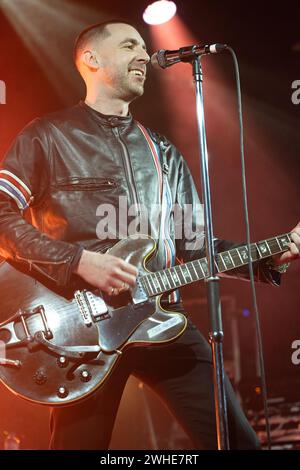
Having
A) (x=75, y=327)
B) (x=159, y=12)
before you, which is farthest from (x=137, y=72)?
(x=159, y=12)

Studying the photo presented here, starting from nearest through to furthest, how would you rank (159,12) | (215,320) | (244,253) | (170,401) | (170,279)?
(215,320) → (170,401) → (170,279) → (244,253) → (159,12)

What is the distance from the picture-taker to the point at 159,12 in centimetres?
454

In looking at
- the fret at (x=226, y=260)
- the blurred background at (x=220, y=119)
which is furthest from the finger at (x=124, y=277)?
the blurred background at (x=220, y=119)

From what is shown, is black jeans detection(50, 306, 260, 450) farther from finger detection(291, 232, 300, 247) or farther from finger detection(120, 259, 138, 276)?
finger detection(291, 232, 300, 247)

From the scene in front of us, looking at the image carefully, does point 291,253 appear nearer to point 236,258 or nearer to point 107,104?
point 236,258

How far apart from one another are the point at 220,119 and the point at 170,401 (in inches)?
150

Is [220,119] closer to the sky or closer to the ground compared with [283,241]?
closer to the sky

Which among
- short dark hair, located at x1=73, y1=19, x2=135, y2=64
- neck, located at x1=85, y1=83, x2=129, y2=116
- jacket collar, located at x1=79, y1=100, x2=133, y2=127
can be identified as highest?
short dark hair, located at x1=73, y1=19, x2=135, y2=64

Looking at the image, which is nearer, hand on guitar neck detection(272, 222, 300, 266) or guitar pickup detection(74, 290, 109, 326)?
guitar pickup detection(74, 290, 109, 326)

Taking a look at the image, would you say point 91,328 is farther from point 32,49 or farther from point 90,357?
point 32,49

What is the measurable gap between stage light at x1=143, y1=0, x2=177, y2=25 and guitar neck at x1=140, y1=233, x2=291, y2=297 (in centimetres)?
251

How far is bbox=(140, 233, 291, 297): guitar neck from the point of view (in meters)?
2.60

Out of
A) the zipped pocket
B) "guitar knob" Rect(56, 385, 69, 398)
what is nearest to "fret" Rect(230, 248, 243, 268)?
the zipped pocket
